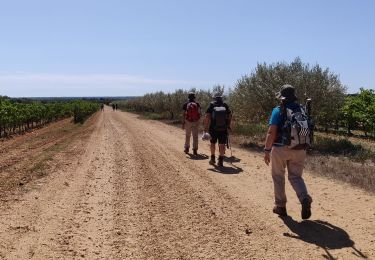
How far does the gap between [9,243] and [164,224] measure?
2.07m

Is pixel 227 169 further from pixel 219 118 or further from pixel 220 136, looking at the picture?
pixel 219 118

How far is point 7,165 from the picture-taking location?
12406 millimetres

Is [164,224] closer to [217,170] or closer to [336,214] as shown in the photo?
[336,214]

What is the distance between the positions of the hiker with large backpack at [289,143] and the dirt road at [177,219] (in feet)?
1.26

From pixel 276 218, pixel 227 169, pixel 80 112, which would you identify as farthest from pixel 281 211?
pixel 80 112

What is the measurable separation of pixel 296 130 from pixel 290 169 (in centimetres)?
71

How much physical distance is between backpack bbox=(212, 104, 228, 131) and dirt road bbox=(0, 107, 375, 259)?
126cm

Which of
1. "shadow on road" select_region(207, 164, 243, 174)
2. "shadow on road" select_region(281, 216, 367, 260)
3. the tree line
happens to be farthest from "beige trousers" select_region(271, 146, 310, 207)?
the tree line

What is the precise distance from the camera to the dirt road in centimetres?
520

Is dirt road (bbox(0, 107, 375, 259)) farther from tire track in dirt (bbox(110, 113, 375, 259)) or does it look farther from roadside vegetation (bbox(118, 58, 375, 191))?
roadside vegetation (bbox(118, 58, 375, 191))

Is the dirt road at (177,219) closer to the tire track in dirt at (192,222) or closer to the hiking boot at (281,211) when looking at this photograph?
the tire track in dirt at (192,222)

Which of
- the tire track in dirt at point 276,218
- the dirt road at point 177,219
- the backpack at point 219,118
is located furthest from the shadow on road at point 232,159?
the dirt road at point 177,219

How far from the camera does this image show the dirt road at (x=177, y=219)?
520 centimetres

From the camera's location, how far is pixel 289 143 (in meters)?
6.15
